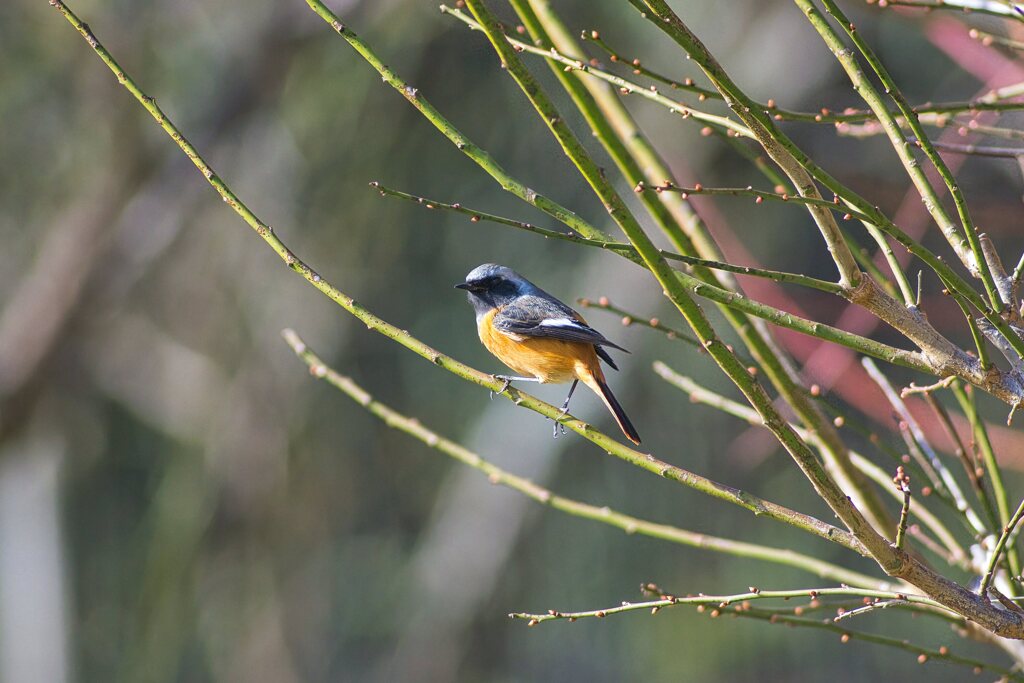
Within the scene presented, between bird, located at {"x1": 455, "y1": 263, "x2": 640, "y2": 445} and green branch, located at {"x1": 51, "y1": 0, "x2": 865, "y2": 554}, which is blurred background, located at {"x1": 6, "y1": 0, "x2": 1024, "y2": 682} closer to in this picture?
bird, located at {"x1": 455, "y1": 263, "x2": 640, "y2": 445}

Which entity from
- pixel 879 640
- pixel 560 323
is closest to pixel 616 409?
pixel 560 323

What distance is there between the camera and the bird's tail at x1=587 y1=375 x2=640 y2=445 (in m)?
2.43

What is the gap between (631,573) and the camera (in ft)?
27.7

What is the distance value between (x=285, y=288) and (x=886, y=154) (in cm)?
468

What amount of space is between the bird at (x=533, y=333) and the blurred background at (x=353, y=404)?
3209mm

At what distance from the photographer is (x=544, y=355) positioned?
296 cm

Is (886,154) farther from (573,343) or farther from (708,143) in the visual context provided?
(573,343)

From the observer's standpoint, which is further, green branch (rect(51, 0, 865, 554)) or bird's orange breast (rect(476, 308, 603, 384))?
bird's orange breast (rect(476, 308, 603, 384))

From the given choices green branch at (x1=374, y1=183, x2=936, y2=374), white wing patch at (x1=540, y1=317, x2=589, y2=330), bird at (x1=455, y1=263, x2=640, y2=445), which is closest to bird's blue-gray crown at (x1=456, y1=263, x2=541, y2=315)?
bird at (x1=455, y1=263, x2=640, y2=445)

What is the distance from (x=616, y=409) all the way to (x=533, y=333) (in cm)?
38

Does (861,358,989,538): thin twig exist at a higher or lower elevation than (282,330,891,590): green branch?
higher

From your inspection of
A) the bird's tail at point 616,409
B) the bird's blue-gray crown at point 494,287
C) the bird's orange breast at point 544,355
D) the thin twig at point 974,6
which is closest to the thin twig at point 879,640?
the bird's tail at point 616,409

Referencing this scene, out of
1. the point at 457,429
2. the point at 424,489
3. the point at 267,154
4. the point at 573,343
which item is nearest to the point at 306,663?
the point at 424,489

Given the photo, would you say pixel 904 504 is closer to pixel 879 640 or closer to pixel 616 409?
pixel 879 640
